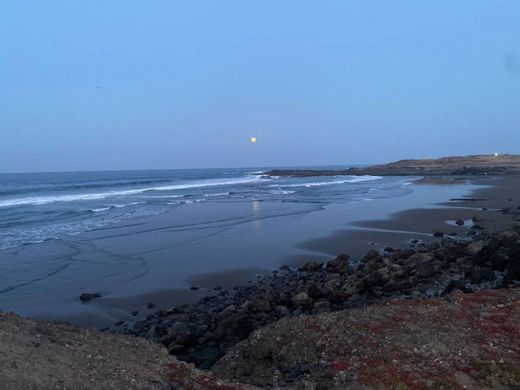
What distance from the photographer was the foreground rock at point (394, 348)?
5.75 meters

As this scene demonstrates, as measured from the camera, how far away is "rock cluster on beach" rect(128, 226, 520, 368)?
9.03m

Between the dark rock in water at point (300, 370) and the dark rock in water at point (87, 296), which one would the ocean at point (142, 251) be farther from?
the dark rock in water at point (300, 370)

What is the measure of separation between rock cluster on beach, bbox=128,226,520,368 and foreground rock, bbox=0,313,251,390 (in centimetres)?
207

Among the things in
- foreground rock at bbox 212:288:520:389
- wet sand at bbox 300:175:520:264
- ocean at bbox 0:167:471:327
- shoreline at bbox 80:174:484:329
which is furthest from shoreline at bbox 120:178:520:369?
wet sand at bbox 300:175:520:264

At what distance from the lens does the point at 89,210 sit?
3272 centimetres

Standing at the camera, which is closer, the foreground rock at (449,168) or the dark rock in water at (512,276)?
the dark rock in water at (512,276)

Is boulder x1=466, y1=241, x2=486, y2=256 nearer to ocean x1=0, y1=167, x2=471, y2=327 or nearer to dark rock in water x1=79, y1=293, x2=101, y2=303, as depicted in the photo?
ocean x1=0, y1=167, x2=471, y2=327

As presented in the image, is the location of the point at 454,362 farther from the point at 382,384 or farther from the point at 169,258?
the point at 169,258

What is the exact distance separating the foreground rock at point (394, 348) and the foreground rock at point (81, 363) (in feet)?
3.58

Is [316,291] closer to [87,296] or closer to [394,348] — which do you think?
[394,348]

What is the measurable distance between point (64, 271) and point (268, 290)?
691 cm

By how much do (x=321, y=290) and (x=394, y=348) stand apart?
15.4 ft

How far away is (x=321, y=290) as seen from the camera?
1105 cm

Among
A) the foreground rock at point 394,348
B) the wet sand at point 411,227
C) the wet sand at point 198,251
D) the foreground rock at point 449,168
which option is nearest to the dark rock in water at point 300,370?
the foreground rock at point 394,348
